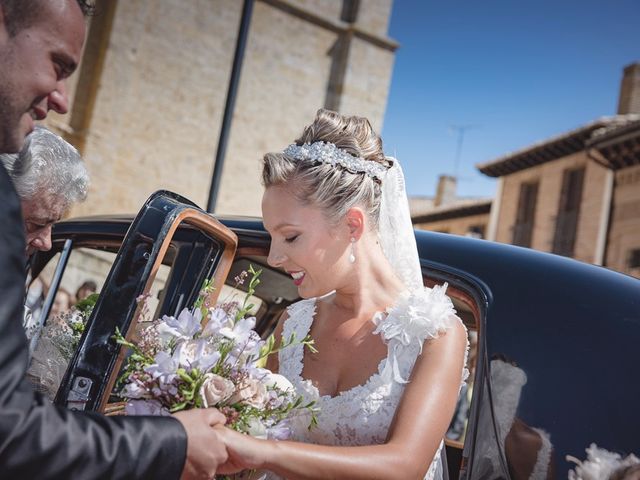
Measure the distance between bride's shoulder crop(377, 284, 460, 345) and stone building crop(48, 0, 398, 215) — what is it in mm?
15320

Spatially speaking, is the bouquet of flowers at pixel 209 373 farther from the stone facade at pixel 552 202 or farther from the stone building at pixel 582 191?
the stone building at pixel 582 191

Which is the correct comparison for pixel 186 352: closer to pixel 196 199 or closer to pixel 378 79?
pixel 196 199

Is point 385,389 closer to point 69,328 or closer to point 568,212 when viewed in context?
point 69,328

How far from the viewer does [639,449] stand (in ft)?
6.38

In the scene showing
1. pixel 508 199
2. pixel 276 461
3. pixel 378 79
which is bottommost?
pixel 276 461

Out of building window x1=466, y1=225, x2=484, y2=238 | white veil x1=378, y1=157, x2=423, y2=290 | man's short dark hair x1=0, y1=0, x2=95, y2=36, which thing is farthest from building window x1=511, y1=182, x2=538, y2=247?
man's short dark hair x1=0, y1=0, x2=95, y2=36

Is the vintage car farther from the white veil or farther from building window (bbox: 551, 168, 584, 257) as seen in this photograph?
building window (bbox: 551, 168, 584, 257)

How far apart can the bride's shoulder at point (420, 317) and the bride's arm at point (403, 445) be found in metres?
0.03

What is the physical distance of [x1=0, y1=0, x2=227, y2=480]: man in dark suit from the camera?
143 centimetres

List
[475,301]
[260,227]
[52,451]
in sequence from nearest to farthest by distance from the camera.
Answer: [52,451]
[475,301]
[260,227]

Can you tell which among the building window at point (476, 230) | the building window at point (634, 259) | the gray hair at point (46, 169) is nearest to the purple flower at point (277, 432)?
the gray hair at point (46, 169)

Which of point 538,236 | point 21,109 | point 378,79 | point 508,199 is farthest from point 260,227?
point 508,199

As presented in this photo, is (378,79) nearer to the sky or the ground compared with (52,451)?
nearer to the sky

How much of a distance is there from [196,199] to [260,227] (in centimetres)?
1578
